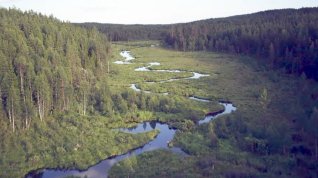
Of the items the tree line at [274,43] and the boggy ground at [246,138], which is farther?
the tree line at [274,43]

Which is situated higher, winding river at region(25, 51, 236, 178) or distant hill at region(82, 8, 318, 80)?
distant hill at region(82, 8, 318, 80)

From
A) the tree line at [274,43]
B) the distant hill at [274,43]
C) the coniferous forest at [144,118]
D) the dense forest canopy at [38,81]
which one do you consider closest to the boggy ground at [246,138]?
the coniferous forest at [144,118]

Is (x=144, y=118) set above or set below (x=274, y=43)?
below

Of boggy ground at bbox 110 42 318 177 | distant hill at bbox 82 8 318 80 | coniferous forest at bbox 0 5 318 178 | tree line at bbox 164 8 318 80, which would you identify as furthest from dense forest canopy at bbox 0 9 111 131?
distant hill at bbox 82 8 318 80

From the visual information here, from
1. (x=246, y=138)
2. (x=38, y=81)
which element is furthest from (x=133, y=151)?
(x=38, y=81)

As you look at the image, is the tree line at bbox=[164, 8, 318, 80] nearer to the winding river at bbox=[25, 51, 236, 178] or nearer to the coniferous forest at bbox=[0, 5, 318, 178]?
the coniferous forest at bbox=[0, 5, 318, 178]

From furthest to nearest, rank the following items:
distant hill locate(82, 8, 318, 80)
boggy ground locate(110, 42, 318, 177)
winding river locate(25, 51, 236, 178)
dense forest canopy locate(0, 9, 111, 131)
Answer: distant hill locate(82, 8, 318, 80), dense forest canopy locate(0, 9, 111, 131), winding river locate(25, 51, 236, 178), boggy ground locate(110, 42, 318, 177)

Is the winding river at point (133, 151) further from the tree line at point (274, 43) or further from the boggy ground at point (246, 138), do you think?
the tree line at point (274, 43)

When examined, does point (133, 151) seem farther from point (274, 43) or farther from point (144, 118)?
point (274, 43)

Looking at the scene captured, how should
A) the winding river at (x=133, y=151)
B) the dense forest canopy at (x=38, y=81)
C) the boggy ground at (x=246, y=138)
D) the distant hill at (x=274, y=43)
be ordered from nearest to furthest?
the boggy ground at (x=246, y=138) → the winding river at (x=133, y=151) → the dense forest canopy at (x=38, y=81) → the distant hill at (x=274, y=43)
